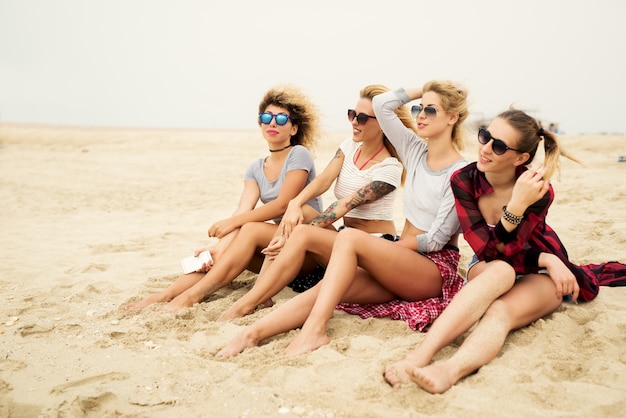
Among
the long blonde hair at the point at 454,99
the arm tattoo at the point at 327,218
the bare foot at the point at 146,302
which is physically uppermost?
the long blonde hair at the point at 454,99

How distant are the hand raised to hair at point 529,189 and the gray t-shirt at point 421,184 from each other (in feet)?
1.97

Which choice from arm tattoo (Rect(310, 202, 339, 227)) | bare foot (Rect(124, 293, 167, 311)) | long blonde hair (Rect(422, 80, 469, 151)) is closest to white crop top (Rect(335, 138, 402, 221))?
arm tattoo (Rect(310, 202, 339, 227))

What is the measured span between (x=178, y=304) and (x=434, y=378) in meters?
2.13

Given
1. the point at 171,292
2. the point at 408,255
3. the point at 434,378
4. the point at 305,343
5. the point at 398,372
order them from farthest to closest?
the point at 171,292
the point at 408,255
the point at 305,343
the point at 398,372
the point at 434,378

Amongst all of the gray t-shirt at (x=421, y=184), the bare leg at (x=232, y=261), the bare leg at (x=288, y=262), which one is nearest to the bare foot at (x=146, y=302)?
the bare leg at (x=232, y=261)

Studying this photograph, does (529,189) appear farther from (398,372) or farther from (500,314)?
(398,372)

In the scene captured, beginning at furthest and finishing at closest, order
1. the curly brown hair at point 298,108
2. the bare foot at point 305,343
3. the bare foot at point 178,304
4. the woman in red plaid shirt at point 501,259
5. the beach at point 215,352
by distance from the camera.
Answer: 1. the curly brown hair at point 298,108
2. the bare foot at point 178,304
3. the bare foot at point 305,343
4. the woman in red plaid shirt at point 501,259
5. the beach at point 215,352

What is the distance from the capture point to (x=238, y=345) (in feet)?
10.2

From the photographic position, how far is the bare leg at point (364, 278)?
123 inches

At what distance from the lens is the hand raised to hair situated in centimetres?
286

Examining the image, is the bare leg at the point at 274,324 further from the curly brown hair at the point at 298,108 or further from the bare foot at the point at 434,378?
the curly brown hair at the point at 298,108

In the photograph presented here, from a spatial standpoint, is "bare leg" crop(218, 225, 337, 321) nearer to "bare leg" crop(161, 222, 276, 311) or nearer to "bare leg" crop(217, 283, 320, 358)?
"bare leg" crop(217, 283, 320, 358)

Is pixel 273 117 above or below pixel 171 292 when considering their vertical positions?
above

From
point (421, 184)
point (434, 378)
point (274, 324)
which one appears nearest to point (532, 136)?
point (421, 184)
